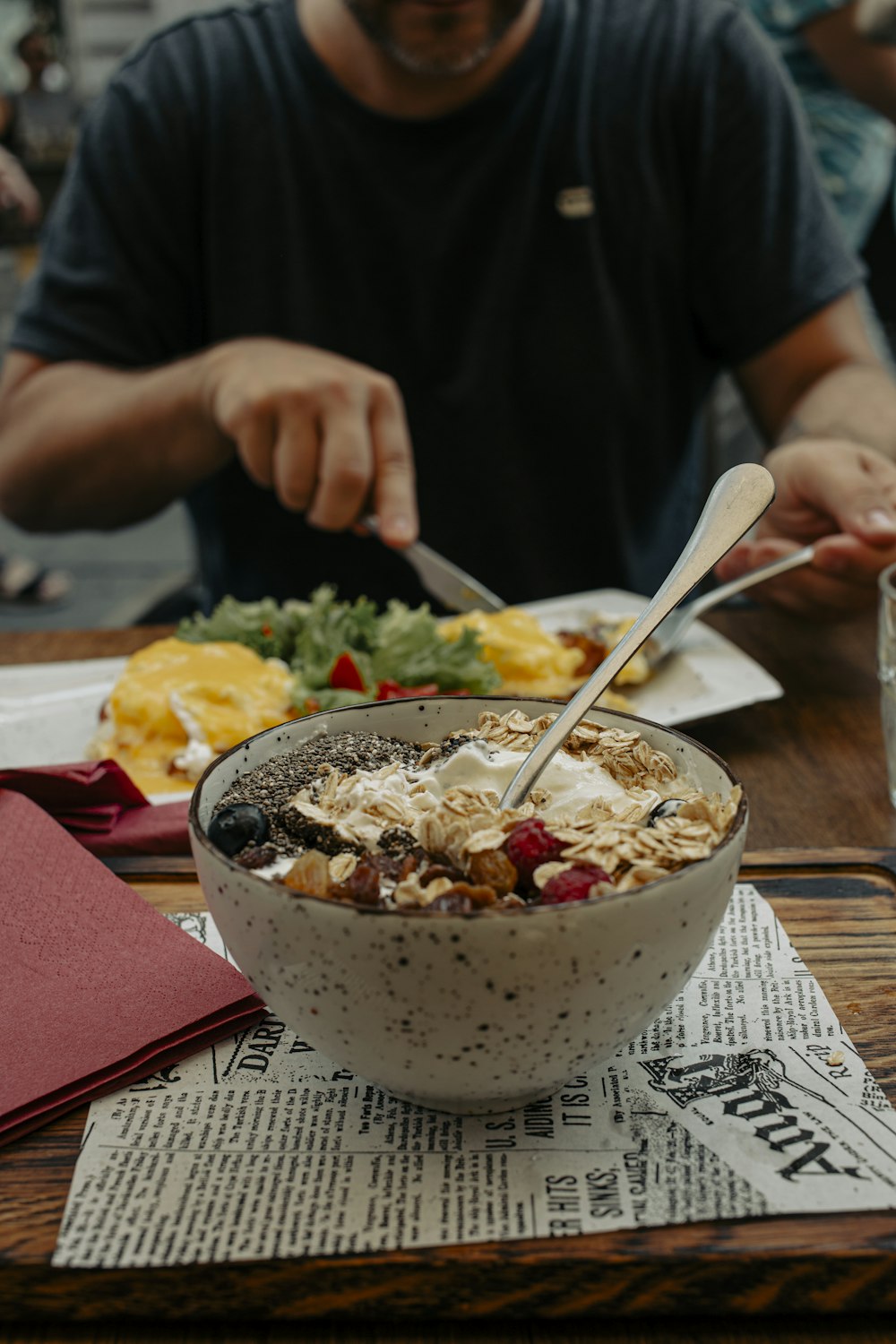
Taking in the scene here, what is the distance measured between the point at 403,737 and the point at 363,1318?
40 centimetres

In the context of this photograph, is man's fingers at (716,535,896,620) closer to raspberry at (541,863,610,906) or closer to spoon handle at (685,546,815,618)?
spoon handle at (685,546,815,618)

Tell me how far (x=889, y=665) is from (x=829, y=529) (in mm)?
587

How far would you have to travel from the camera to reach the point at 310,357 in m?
1.89

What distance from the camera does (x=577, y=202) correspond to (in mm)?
2338

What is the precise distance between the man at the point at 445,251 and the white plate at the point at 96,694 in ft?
2.41

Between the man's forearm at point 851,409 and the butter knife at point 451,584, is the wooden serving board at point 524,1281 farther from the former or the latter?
the man's forearm at point 851,409

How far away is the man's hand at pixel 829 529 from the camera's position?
1.65 meters

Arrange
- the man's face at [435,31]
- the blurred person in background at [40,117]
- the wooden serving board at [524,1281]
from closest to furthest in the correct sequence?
1. the wooden serving board at [524,1281]
2. the man's face at [435,31]
3. the blurred person in background at [40,117]

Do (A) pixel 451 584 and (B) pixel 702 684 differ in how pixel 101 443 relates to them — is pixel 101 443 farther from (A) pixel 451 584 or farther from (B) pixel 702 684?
(B) pixel 702 684

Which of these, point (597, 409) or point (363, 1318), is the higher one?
point (363, 1318)

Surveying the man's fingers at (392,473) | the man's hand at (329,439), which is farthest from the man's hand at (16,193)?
the man's fingers at (392,473)

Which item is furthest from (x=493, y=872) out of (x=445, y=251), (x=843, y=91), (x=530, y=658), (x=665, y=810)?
(x=843, y=91)

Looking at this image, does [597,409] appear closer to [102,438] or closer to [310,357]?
[310,357]

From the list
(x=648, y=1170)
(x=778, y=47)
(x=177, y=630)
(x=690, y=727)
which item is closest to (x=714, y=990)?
(x=648, y=1170)
